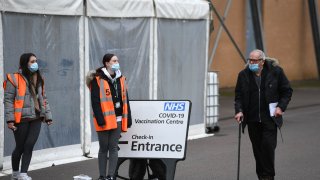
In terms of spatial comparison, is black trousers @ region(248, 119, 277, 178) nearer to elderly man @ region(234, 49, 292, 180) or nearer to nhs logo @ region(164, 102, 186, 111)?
elderly man @ region(234, 49, 292, 180)

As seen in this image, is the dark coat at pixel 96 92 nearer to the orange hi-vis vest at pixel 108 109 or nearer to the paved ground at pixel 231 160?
the orange hi-vis vest at pixel 108 109

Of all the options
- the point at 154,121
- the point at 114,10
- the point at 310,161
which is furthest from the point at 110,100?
the point at 310,161

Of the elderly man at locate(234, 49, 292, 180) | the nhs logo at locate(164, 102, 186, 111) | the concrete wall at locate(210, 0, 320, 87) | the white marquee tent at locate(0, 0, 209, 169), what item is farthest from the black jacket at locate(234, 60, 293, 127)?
the concrete wall at locate(210, 0, 320, 87)

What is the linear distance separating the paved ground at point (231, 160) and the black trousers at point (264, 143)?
1029 millimetres

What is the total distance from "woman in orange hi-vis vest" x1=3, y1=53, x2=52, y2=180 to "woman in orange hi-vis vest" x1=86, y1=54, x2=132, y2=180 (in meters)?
0.72

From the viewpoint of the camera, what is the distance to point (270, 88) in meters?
8.55

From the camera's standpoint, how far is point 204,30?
13.8 meters

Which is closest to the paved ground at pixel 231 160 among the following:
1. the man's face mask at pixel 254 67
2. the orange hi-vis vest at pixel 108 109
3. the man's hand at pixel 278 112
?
the orange hi-vis vest at pixel 108 109

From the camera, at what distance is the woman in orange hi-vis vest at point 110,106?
861cm

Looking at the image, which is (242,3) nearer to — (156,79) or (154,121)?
(156,79)

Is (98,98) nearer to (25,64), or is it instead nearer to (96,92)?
(96,92)

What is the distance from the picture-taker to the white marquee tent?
32.8 ft

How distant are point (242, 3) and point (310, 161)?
13627 mm

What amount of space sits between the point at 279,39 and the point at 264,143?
18.2 m
